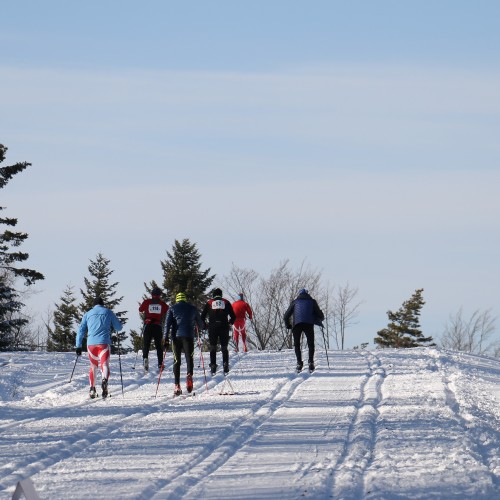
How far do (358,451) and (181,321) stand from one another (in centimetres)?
855

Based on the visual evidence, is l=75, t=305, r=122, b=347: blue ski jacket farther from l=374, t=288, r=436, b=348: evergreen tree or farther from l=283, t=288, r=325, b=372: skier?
l=374, t=288, r=436, b=348: evergreen tree

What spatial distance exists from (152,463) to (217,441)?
1.65 meters

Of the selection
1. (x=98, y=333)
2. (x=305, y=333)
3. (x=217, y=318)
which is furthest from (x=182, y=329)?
(x=305, y=333)

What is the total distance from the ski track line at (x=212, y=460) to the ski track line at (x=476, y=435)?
262 centimetres

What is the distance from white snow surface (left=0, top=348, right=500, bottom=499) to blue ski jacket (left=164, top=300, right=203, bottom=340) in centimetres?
123

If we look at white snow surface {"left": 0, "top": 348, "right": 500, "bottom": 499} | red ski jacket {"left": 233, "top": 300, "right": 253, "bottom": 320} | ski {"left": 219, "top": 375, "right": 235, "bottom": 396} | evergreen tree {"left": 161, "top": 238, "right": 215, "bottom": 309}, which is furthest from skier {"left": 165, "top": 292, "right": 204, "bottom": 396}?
evergreen tree {"left": 161, "top": 238, "right": 215, "bottom": 309}

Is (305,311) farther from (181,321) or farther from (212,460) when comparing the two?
(212,460)

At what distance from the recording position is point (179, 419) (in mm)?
14719

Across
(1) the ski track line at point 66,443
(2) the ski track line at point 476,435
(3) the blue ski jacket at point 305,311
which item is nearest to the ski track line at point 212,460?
(1) the ski track line at point 66,443

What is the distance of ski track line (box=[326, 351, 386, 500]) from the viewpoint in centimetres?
912

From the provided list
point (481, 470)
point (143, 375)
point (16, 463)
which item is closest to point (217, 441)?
point (16, 463)

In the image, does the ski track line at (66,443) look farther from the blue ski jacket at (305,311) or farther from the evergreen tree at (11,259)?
the evergreen tree at (11,259)

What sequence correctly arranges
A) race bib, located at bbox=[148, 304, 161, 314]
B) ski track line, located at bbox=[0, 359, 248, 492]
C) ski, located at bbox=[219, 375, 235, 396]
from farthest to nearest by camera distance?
race bib, located at bbox=[148, 304, 161, 314], ski, located at bbox=[219, 375, 235, 396], ski track line, located at bbox=[0, 359, 248, 492]

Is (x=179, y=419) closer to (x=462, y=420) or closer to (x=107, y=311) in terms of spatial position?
(x=462, y=420)
